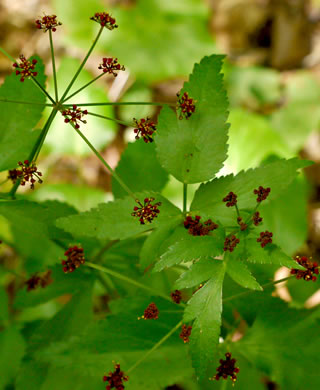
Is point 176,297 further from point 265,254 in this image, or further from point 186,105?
point 186,105

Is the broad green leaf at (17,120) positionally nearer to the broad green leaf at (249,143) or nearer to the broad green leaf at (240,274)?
the broad green leaf at (240,274)

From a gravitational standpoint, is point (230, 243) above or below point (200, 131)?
below

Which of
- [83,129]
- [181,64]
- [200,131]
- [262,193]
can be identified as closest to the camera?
[262,193]

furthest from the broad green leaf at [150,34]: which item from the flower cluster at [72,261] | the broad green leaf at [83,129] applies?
the flower cluster at [72,261]

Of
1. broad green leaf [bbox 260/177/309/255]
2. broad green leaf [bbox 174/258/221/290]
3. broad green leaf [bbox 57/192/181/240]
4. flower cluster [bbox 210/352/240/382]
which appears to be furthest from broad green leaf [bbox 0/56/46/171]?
broad green leaf [bbox 260/177/309/255]

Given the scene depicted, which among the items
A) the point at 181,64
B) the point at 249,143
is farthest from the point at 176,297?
the point at 181,64

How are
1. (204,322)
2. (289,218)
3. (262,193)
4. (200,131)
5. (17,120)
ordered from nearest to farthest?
(204,322)
(262,193)
(200,131)
(17,120)
(289,218)

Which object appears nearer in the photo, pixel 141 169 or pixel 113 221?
pixel 113 221

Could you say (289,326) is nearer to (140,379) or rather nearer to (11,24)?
(140,379)
